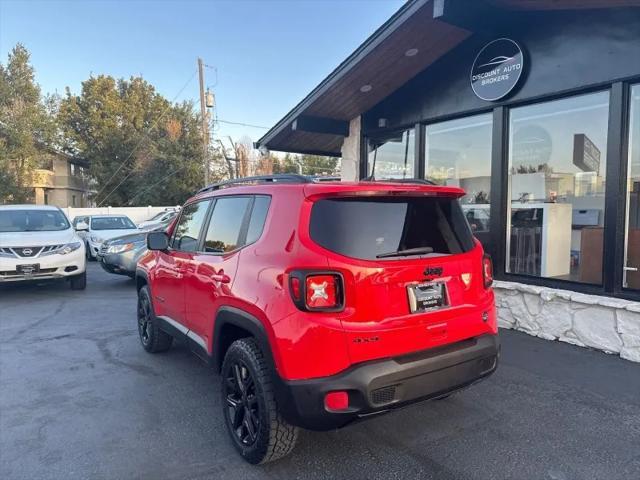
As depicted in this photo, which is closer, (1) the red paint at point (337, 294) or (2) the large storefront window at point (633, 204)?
(1) the red paint at point (337, 294)

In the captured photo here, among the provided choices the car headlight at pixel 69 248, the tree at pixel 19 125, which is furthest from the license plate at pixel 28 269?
the tree at pixel 19 125

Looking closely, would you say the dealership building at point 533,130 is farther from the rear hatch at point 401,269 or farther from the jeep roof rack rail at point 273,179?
the jeep roof rack rail at point 273,179

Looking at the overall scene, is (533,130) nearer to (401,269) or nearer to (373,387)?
(401,269)

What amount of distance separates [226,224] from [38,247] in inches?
241

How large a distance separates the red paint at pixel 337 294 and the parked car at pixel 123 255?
6.62 meters

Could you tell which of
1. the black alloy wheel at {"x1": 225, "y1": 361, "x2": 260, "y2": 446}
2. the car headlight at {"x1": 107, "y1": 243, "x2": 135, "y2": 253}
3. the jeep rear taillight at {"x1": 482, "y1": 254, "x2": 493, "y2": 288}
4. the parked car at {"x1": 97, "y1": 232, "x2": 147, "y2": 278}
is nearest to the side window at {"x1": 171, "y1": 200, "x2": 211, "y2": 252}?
the black alloy wheel at {"x1": 225, "y1": 361, "x2": 260, "y2": 446}

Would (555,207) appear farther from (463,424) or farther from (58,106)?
(58,106)

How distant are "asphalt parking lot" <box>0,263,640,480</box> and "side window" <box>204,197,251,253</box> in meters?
1.36

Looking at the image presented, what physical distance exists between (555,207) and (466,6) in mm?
2829

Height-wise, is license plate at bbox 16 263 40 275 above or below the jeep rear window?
below

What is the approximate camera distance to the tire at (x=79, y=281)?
8.69 meters

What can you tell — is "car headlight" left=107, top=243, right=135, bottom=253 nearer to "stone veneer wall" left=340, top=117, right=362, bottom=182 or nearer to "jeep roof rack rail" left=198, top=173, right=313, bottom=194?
"stone veneer wall" left=340, top=117, right=362, bottom=182

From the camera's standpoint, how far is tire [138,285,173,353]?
4910mm

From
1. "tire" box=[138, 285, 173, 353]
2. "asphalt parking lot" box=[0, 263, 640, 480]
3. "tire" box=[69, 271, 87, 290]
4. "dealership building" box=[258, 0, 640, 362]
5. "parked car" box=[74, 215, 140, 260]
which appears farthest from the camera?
"parked car" box=[74, 215, 140, 260]
